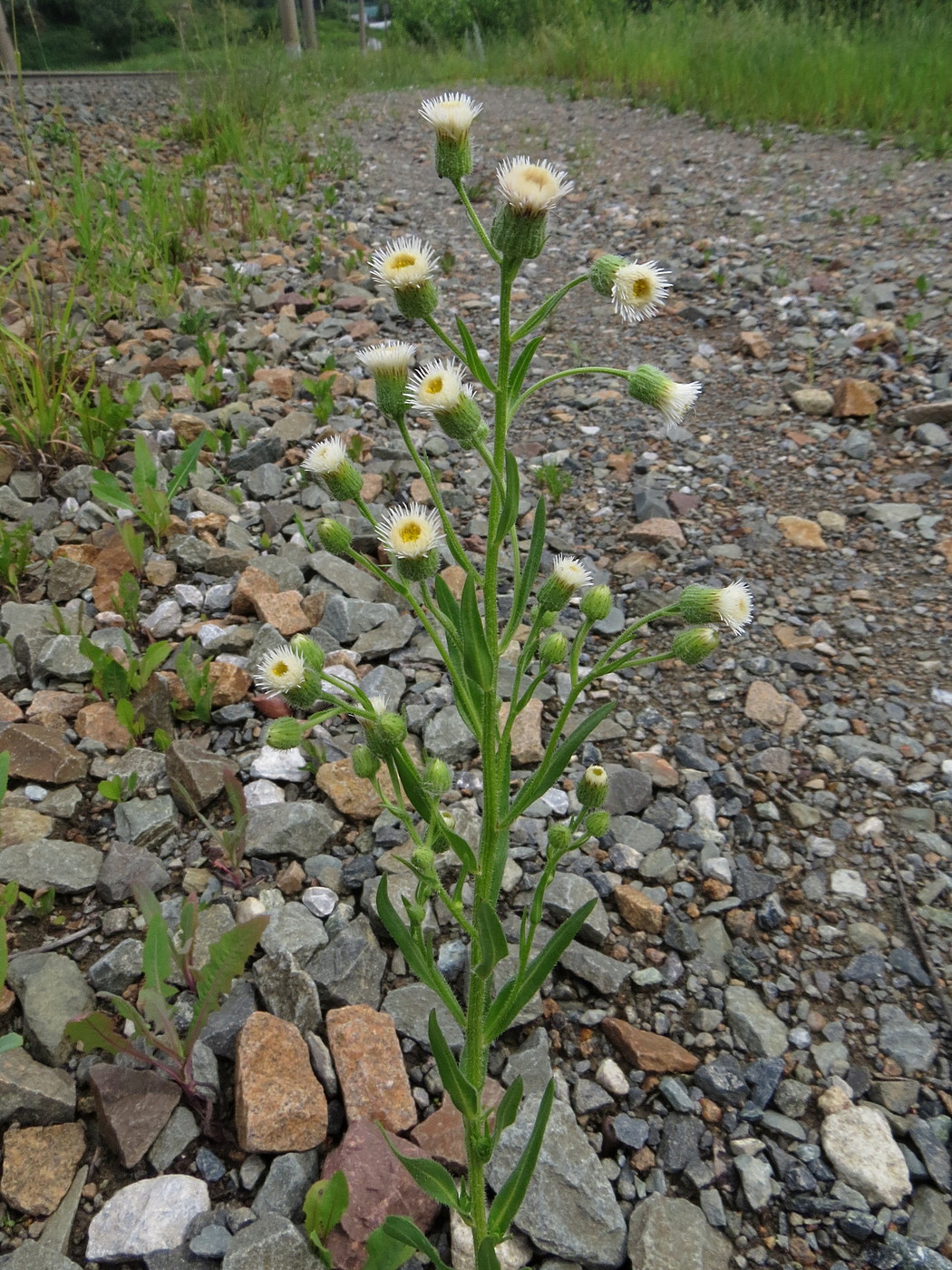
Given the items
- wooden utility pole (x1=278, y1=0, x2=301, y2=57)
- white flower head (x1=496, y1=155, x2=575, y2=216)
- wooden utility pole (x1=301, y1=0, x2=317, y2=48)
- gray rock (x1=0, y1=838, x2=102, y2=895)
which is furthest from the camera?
wooden utility pole (x1=301, y1=0, x2=317, y2=48)

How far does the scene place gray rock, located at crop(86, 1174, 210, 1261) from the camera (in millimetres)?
1378

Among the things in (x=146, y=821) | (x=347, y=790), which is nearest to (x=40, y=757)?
(x=146, y=821)

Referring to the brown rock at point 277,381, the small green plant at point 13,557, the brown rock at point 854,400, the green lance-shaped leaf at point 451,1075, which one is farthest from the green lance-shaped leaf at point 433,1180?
the brown rock at point 854,400

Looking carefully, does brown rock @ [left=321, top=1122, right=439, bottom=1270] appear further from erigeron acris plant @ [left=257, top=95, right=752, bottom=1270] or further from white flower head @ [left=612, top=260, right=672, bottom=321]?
white flower head @ [left=612, top=260, right=672, bottom=321]

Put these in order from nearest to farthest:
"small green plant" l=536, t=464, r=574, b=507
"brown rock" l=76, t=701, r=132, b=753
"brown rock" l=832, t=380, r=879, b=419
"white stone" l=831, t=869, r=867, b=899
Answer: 1. "white stone" l=831, t=869, r=867, b=899
2. "brown rock" l=76, t=701, r=132, b=753
3. "small green plant" l=536, t=464, r=574, b=507
4. "brown rock" l=832, t=380, r=879, b=419

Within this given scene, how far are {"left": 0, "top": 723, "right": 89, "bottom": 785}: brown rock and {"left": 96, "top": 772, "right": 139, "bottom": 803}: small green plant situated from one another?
3.1 inches

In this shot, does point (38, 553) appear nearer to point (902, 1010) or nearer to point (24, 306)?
point (24, 306)

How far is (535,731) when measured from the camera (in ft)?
7.72

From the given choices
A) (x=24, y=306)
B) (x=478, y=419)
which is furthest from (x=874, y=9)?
(x=478, y=419)

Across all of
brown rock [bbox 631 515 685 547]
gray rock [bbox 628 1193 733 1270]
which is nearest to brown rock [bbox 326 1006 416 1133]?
gray rock [bbox 628 1193 733 1270]

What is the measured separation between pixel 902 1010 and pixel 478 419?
4.65 ft

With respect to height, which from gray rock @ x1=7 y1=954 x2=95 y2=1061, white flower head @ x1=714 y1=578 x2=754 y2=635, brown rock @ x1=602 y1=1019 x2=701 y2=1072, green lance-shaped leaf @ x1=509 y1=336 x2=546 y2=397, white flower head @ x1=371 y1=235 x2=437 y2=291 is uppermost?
white flower head @ x1=371 y1=235 x2=437 y2=291

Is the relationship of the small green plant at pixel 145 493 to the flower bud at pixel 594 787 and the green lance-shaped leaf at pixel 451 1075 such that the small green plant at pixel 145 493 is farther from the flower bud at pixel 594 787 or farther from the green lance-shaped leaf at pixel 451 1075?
the green lance-shaped leaf at pixel 451 1075

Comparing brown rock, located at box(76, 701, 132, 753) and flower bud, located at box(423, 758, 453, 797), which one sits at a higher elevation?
flower bud, located at box(423, 758, 453, 797)
